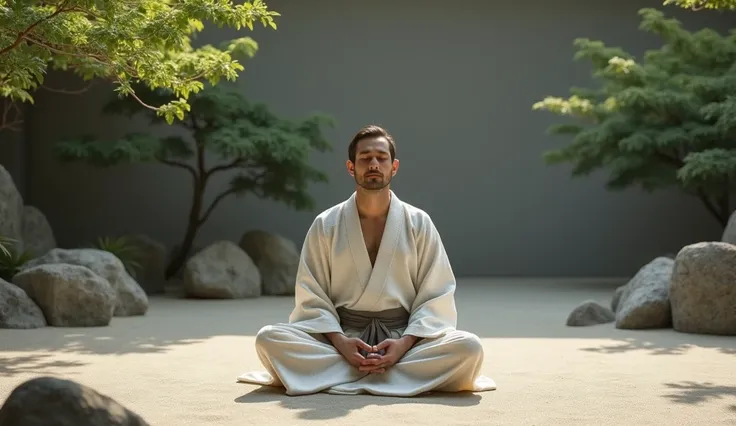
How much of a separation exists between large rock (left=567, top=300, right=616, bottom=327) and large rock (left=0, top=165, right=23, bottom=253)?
5204mm

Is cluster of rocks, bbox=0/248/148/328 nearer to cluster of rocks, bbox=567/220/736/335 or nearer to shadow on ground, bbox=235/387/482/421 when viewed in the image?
shadow on ground, bbox=235/387/482/421

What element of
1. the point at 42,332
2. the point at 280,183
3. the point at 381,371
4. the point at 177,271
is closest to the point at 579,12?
the point at 280,183

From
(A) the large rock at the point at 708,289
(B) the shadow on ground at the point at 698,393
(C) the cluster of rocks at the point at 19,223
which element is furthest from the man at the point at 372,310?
(C) the cluster of rocks at the point at 19,223

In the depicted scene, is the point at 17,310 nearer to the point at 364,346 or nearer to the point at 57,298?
the point at 57,298

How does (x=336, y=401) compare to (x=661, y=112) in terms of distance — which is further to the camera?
(x=661, y=112)

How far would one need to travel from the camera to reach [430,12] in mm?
13188

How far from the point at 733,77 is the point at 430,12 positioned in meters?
4.34

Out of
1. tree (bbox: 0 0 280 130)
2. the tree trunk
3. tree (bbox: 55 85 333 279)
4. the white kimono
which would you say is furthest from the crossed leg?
the tree trunk

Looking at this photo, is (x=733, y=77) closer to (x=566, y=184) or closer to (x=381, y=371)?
(x=566, y=184)

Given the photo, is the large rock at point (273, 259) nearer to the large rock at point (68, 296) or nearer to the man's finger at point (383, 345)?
the large rock at point (68, 296)

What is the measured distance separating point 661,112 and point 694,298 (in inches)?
166

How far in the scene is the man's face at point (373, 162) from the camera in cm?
→ 478

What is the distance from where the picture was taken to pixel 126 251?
10.5m

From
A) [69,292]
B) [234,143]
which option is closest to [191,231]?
[234,143]
